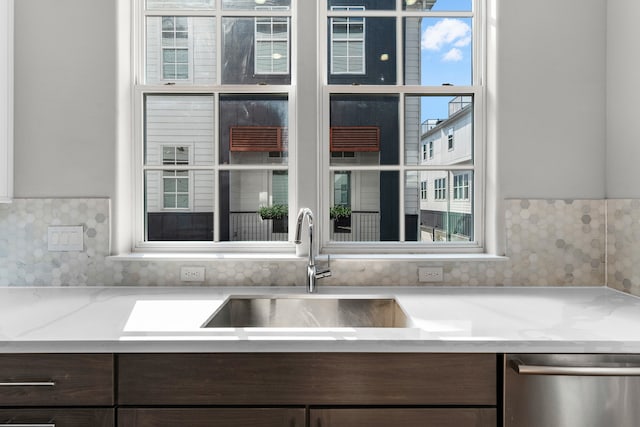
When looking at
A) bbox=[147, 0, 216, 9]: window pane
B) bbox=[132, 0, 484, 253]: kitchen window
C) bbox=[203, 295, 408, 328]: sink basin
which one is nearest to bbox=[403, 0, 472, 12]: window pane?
bbox=[132, 0, 484, 253]: kitchen window

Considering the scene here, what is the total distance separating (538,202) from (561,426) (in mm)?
1016

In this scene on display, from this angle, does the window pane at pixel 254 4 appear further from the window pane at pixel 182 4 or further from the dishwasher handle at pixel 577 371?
the dishwasher handle at pixel 577 371

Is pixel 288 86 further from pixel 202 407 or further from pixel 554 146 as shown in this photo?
pixel 202 407

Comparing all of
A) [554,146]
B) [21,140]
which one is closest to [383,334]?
[554,146]

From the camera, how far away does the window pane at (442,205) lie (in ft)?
6.65

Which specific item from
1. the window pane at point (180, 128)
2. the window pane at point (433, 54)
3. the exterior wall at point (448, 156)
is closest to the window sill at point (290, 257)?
the exterior wall at point (448, 156)

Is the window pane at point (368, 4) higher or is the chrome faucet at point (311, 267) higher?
the window pane at point (368, 4)

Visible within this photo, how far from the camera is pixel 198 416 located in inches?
46.1

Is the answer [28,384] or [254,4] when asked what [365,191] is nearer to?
[254,4]

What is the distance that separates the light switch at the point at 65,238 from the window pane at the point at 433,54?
169 centimetres

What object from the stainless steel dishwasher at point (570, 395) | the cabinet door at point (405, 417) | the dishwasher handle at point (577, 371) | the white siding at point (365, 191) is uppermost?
the white siding at point (365, 191)

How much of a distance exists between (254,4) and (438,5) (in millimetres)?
897

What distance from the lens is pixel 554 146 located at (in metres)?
1.88

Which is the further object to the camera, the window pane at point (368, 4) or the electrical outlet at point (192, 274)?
the window pane at point (368, 4)
